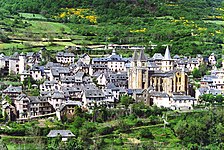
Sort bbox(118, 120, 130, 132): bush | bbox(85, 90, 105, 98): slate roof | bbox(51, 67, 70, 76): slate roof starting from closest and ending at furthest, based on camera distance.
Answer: bbox(118, 120, 130, 132): bush, bbox(85, 90, 105, 98): slate roof, bbox(51, 67, 70, 76): slate roof

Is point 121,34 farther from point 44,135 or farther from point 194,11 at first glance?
point 44,135

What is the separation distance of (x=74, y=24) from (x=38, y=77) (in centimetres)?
2699

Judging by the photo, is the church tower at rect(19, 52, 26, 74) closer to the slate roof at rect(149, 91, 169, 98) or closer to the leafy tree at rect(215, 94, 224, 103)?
the slate roof at rect(149, 91, 169, 98)

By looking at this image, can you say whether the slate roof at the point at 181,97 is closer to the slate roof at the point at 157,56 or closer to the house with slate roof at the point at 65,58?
the slate roof at the point at 157,56

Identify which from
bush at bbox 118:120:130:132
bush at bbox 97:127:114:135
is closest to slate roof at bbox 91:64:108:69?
bush at bbox 118:120:130:132

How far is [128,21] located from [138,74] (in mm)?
31036

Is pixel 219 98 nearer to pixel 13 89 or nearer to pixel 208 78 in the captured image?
pixel 208 78

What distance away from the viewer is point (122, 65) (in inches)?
2164

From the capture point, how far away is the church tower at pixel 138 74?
159 ft

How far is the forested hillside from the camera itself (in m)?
68.0

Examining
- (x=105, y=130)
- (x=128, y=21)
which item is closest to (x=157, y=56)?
(x=105, y=130)

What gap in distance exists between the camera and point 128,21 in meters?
78.5

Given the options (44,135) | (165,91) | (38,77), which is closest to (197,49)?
(165,91)

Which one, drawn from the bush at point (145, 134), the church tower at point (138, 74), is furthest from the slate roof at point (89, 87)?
the bush at point (145, 134)
